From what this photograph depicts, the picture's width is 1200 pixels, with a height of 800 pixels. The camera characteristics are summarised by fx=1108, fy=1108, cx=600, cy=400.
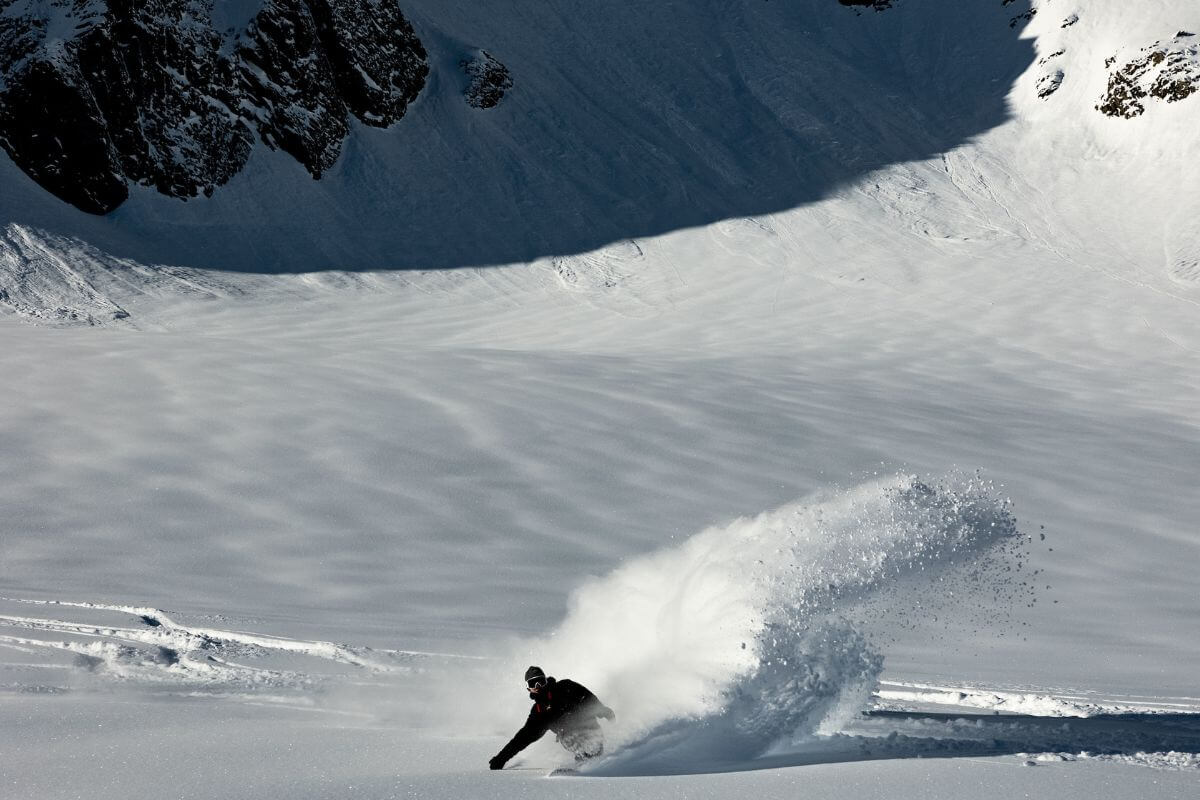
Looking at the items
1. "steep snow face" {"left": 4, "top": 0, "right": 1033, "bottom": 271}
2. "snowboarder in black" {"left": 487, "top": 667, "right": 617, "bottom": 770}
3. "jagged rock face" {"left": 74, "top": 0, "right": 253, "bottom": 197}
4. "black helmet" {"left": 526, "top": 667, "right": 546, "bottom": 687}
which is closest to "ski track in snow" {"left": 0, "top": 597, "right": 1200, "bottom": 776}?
"snowboarder in black" {"left": 487, "top": 667, "right": 617, "bottom": 770}

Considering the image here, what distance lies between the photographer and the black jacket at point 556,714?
609 centimetres

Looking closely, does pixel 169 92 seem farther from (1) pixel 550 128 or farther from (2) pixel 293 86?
(1) pixel 550 128

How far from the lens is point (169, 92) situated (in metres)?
40.2

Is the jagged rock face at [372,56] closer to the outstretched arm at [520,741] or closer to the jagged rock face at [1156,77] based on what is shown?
the jagged rock face at [1156,77]

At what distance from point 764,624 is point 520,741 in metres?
1.73

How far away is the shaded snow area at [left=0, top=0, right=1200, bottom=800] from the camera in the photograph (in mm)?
6715

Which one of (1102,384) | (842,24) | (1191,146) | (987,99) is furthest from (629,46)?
(1102,384)

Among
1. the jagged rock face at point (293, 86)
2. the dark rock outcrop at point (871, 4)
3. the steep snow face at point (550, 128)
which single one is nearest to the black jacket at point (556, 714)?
the steep snow face at point (550, 128)

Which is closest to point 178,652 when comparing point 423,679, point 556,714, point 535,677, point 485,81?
point 423,679

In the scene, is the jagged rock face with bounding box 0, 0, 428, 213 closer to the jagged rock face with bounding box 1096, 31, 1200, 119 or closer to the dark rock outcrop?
the dark rock outcrop

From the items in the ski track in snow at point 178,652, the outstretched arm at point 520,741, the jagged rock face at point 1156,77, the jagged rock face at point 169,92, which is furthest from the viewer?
the jagged rock face at point 1156,77

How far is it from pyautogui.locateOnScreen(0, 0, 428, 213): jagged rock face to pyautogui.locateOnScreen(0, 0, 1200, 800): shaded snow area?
106 centimetres

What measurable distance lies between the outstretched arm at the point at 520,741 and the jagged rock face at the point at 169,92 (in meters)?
35.6

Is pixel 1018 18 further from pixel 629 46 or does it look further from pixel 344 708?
pixel 344 708
